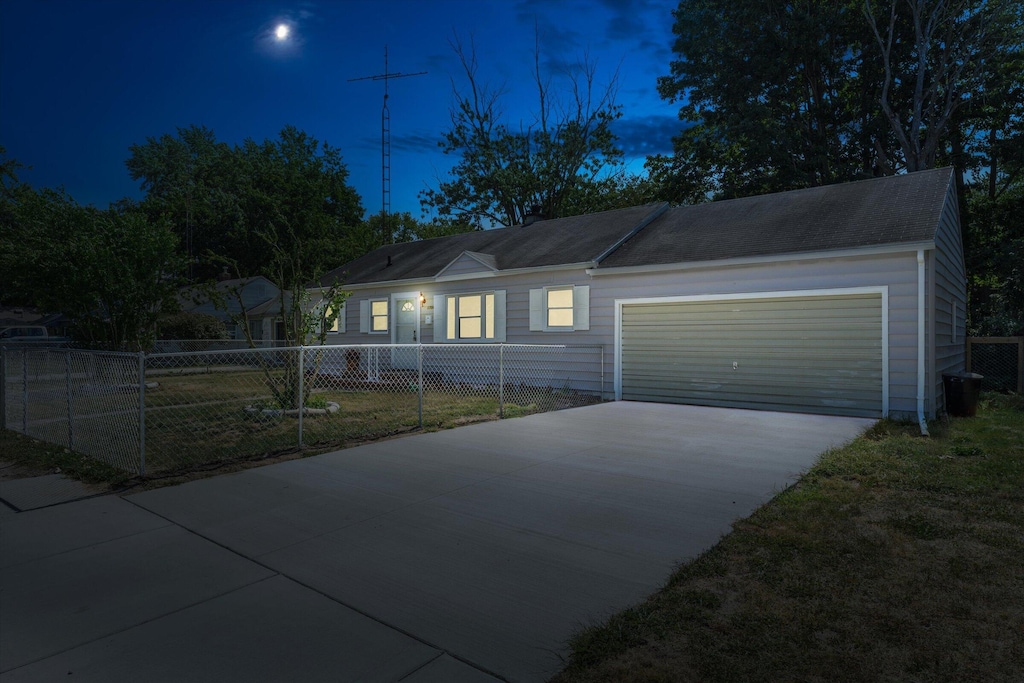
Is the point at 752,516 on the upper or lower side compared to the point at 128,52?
lower

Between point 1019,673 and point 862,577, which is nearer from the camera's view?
point 1019,673

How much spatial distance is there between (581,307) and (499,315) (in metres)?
2.30

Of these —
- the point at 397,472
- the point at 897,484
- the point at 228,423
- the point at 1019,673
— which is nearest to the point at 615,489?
the point at 397,472

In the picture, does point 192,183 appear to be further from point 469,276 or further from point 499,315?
point 499,315

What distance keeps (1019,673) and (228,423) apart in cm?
883

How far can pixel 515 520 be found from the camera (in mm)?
4086

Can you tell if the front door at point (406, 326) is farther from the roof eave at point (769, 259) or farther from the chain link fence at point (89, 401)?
the chain link fence at point (89, 401)

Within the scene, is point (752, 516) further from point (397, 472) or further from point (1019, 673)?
point (397, 472)

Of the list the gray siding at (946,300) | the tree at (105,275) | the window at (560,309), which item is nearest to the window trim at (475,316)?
the window at (560,309)

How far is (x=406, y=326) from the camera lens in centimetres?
1617

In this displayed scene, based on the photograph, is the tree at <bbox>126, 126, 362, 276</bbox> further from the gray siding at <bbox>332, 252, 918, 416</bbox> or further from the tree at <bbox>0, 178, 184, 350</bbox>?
the gray siding at <bbox>332, 252, 918, 416</bbox>

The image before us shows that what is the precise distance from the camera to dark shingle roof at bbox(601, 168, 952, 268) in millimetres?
9211

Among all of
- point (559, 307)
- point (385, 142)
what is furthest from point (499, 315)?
point (385, 142)

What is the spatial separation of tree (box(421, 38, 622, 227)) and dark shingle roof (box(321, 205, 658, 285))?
10.9 metres
